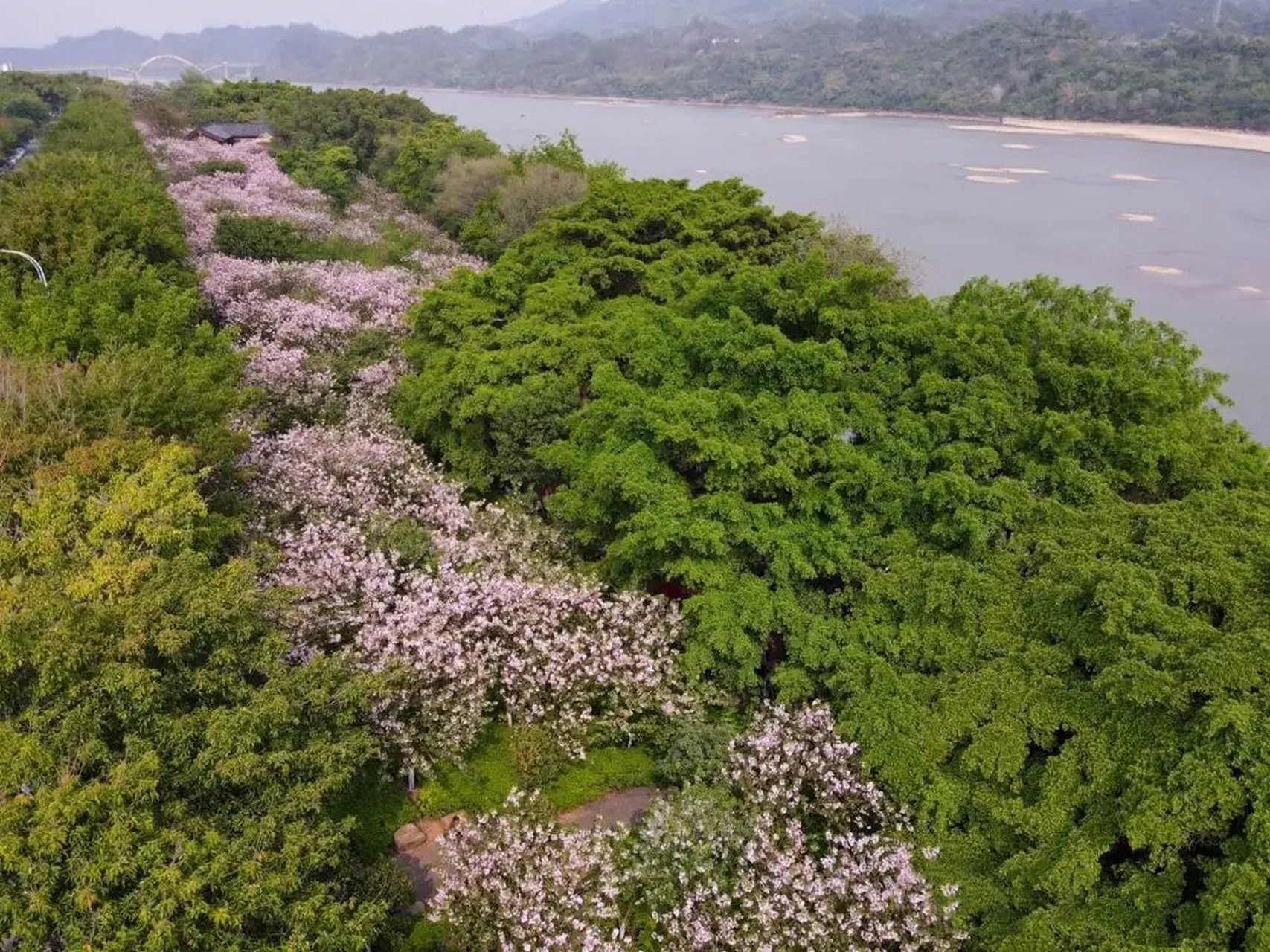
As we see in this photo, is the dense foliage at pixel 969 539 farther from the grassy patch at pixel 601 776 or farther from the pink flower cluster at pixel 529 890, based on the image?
the pink flower cluster at pixel 529 890

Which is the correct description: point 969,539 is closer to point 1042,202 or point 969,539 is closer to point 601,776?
point 601,776

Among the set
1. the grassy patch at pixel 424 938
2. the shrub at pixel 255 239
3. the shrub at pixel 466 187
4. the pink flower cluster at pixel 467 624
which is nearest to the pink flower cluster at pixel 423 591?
the pink flower cluster at pixel 467 624

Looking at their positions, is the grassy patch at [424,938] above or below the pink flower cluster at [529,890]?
below

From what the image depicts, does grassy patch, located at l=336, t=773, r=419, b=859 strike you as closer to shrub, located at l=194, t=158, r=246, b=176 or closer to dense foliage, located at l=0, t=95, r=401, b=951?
dense foliage, located at l=0, t=95, r=401, b=951

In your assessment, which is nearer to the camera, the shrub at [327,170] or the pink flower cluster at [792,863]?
the pink flower cluster at [792,863]

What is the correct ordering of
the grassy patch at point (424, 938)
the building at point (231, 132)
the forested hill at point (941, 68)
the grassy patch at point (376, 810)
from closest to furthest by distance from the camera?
the grassy patch at point (424, 938) < the grassy patch at point (376, 810) < the building at point (231, 132) < the forested hill at point (941, 68)

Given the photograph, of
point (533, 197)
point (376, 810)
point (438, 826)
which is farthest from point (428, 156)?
point (438, 826)

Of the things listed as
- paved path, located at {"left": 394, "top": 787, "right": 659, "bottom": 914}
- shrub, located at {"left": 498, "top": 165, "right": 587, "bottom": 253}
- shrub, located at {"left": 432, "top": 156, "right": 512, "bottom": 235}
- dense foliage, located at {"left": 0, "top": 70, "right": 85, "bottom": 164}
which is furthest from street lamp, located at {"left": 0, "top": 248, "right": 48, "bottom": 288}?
dense foliage, located at {"left": 0, "top": 70, "right": 85, "bottom": 164}
